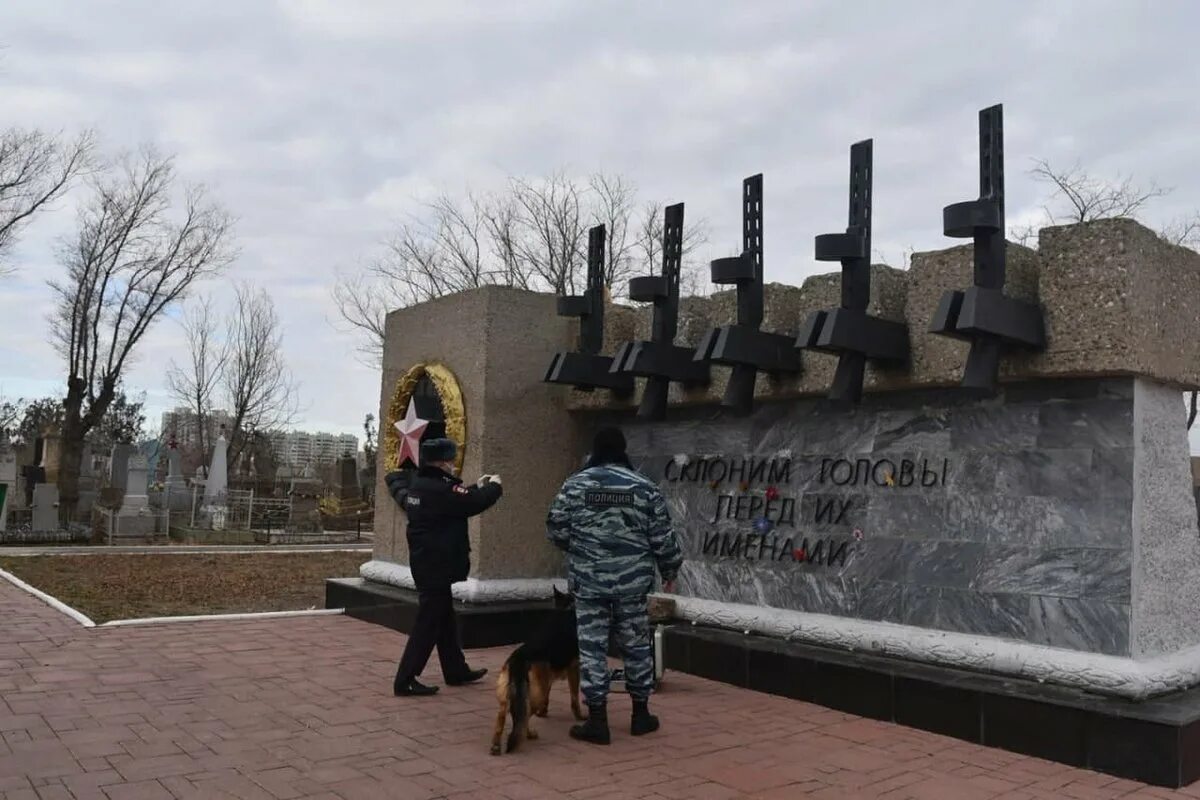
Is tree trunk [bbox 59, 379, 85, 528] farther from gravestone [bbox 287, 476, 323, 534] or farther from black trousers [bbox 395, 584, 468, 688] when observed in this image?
black trousers [bbox 395, 584, 468, 688]

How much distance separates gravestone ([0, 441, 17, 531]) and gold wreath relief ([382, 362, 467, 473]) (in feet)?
49.3

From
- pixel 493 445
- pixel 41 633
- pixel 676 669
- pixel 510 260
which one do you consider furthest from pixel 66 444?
pixel 676 669

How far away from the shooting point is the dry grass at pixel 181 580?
9.92 meters

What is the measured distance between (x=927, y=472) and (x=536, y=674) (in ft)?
8.95

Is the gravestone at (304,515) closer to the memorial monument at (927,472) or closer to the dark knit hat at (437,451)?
the memorial monument at (927,472)

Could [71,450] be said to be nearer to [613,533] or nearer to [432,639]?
[432,639]

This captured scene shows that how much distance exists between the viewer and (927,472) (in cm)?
579

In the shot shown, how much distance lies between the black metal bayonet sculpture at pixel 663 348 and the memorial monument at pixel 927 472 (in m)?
0.02

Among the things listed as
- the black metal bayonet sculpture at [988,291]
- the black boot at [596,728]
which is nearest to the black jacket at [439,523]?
the black boot at [596,728]

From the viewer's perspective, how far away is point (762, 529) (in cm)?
673

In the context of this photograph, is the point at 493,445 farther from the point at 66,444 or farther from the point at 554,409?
the point at 66,444

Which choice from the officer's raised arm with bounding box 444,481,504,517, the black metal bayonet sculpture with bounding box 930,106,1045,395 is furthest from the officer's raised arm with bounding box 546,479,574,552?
the black metal bayonet sculpture with bounding box 930,106,1045,395

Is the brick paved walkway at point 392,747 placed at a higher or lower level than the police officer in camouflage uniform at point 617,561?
lower

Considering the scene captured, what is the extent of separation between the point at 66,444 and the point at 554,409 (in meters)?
21.3
